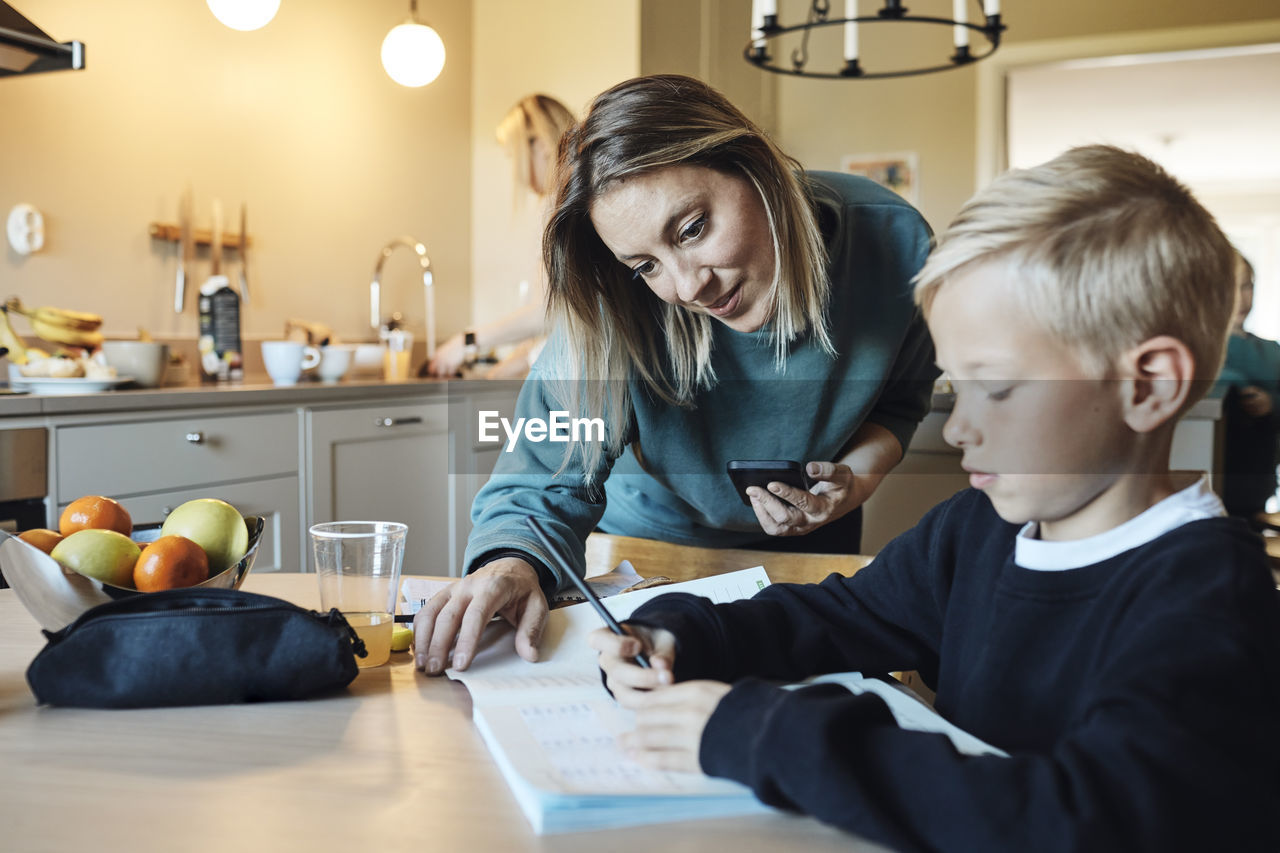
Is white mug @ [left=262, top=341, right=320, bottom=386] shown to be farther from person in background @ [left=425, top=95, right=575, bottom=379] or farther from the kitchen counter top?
person in background @ [left=425, top=95, right=575, bottom=379]

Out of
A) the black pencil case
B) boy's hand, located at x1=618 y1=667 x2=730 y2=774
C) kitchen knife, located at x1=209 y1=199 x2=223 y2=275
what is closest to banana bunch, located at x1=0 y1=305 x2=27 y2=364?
kitchen knife, located at x1=209 y1=199 x2=223 y2=275

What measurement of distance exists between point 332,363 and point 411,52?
1.04 metres

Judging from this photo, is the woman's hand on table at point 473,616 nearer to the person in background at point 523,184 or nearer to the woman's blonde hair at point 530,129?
the person in background at point 523,184

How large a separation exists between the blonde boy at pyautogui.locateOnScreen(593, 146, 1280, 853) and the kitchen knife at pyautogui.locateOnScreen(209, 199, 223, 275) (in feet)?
8.56

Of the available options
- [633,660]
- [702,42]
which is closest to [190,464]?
[633,660]

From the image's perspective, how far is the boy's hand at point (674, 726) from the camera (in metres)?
0.62

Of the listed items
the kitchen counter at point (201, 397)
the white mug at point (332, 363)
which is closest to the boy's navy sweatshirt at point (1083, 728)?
the kitchen counter at point (201, 397)

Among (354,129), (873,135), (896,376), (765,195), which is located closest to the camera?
(765,195)

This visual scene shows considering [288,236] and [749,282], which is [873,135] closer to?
[288,236]

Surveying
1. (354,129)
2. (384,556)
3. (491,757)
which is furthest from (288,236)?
(491,757)

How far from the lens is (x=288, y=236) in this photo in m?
3.37

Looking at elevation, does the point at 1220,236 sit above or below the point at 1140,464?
above

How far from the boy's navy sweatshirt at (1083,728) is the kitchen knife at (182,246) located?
2.74m

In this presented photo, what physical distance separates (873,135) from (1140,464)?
4.53 metres
